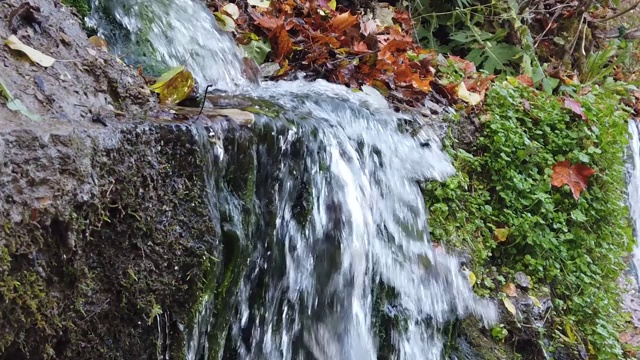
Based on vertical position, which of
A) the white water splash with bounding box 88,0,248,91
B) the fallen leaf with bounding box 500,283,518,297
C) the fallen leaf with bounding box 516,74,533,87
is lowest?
the fallen leaf with bounding box 500,283,518,297

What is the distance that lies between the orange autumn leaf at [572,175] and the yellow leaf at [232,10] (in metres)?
2.07

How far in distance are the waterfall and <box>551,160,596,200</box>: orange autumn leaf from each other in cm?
145

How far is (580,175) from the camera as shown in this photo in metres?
3.38

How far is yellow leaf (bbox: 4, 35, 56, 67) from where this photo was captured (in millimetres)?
1528

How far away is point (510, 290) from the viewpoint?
2.99 meters

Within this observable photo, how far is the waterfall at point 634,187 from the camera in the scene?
4551 mm

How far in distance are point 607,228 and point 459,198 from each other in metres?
1.04

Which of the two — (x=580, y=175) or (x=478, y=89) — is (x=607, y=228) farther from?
(x=478, y=89)

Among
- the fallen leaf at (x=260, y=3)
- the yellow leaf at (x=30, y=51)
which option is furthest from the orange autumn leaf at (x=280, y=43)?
the yellow leaf at (x=30, y=51)

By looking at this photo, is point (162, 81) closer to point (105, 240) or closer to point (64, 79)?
point (64, 79)

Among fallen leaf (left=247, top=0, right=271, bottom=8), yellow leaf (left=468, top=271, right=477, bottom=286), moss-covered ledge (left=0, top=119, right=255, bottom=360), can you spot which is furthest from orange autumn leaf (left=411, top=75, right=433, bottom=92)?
moss-covered ledge (left=0, top=119, right=255, bottom=360)

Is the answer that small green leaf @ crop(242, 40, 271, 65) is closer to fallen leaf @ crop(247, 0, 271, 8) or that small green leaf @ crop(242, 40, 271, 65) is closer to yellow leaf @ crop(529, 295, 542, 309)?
fallen leaf @ crop(247, 0, 271, 8)

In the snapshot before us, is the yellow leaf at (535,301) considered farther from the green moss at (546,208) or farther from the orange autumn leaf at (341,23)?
the orange autumn leaf at (341,23)

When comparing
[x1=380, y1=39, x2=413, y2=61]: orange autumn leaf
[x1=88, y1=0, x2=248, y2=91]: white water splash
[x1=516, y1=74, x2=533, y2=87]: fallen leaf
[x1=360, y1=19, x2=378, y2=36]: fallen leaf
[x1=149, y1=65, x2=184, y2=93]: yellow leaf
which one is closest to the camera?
[x1=149, y1=65, x2=184, y2=93]: yellow leaf
